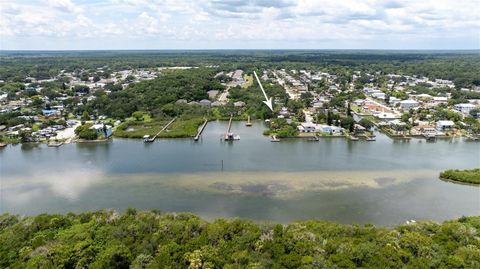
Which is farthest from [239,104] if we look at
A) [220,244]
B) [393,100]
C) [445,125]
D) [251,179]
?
[220,244]

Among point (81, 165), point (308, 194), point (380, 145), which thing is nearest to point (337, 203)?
point (308, 194)

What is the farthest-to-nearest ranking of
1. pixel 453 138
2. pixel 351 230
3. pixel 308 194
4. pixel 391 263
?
pixel 453 138, pixel 308 194, pixel 351 230, pixel 391 263

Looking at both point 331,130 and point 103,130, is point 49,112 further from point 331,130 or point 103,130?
point 331,130

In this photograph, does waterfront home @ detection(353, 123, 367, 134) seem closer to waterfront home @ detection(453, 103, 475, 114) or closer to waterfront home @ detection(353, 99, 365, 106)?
waterfront home @ detection(353, 99, 365, 106)

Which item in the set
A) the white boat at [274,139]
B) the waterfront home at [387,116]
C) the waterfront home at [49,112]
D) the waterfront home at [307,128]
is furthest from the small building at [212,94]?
the waterfront home at [387,116]

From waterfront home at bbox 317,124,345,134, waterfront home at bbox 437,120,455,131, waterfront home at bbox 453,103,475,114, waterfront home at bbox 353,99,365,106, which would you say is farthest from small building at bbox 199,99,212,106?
waterfront home at bbox 453,103,475,114

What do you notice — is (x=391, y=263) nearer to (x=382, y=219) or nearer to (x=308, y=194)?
(x=382, y=219)
